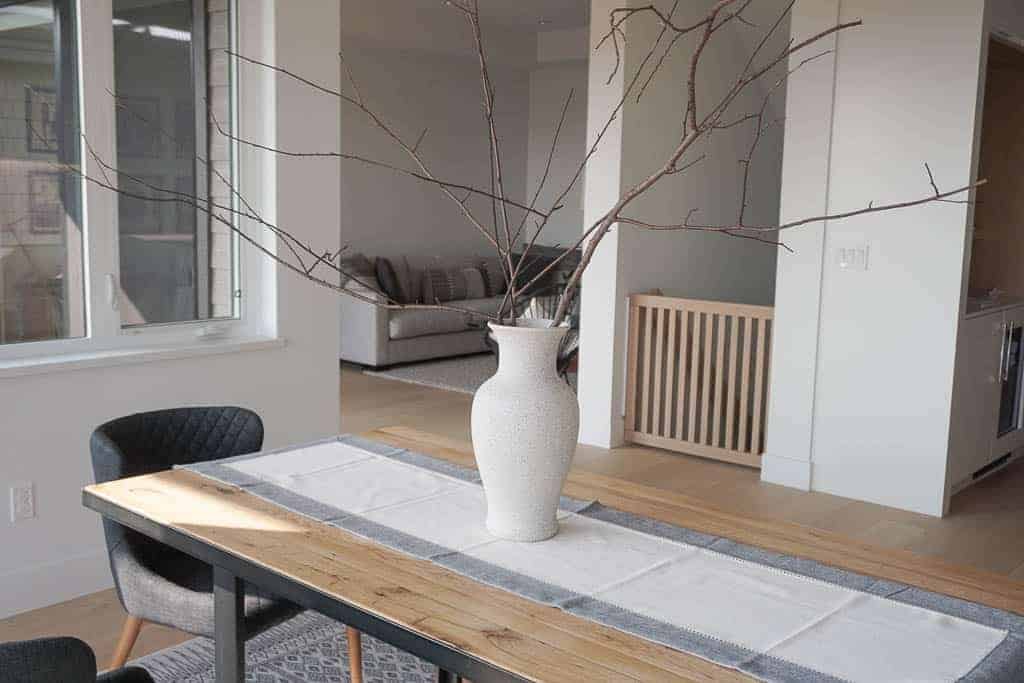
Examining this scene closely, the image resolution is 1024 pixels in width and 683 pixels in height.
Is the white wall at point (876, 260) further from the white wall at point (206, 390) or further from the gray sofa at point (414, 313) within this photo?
the gray sofa at point (414, 313)

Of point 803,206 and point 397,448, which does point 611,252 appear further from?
point 397,448

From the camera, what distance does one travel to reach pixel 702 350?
5.47 m

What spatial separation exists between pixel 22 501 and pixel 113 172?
42.6 inches

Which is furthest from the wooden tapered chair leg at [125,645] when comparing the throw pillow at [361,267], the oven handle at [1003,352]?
the throw pillow at [361,267]

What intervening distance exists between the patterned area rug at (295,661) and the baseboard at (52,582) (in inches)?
21.1

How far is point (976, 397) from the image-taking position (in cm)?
466

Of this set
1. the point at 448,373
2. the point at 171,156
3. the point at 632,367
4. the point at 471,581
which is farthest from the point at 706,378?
the point at 471,581

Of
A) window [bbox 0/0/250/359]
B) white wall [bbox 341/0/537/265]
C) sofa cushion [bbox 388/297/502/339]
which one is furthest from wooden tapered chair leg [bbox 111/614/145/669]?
white wall [bbox 341/0/537/265]

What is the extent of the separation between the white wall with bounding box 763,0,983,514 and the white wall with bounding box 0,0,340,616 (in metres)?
2.16

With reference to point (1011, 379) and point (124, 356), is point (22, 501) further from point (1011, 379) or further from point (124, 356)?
point (1011, 379)

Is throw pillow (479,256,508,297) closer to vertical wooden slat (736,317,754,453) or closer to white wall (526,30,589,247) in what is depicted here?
white wall (526,30,589,247)

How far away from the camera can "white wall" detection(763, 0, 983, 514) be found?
4227 millimetres

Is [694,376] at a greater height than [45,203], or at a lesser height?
lesser

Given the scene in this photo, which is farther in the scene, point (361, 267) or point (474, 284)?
point (474, 284)
